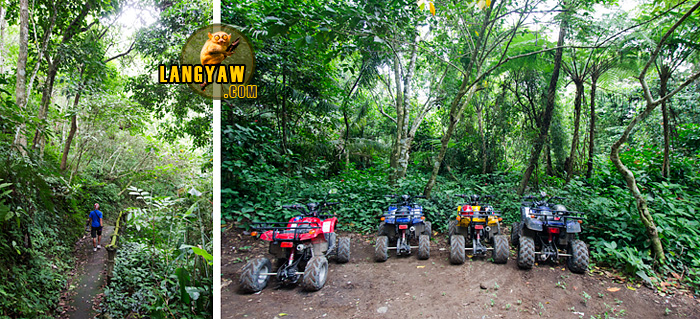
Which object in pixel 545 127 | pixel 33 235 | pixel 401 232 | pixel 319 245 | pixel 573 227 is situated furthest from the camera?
pixel 545 127

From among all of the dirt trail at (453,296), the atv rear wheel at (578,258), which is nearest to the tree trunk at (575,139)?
the atv rear wheel at (578,258)

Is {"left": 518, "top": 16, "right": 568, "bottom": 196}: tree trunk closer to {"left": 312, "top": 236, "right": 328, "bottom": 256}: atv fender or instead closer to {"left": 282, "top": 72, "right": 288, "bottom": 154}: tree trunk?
{"left": 312, "top": 236, "right": 328, "bottom": 256}: atv fender

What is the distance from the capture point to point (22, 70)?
48.9 inches

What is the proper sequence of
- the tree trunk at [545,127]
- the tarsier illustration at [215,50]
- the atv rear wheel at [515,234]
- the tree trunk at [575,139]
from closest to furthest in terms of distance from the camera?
the tarsier illustration at [215,50]
the atv rear wheel at [515,234]
the tree trunk at [545,127]
the tree trunk at [575,139]

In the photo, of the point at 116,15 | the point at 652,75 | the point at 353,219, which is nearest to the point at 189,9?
the point at 116,15

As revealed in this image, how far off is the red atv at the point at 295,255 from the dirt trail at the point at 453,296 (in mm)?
85

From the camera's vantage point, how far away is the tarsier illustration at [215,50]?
1321 millimetres

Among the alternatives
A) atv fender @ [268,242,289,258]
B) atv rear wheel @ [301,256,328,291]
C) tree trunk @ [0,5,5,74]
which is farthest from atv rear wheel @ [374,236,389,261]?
tree trunk @ [0,5,5,74]

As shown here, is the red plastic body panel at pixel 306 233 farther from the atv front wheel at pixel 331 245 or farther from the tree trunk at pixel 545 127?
the tree trunk at pixel 545 127

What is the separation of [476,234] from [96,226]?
111 inches

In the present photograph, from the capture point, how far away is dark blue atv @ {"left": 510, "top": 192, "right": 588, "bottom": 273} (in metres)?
2.54

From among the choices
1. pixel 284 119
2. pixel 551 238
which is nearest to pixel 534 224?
pixel 551 238

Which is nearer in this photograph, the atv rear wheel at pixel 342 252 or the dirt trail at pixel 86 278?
the dirt trail at pixel 86 278

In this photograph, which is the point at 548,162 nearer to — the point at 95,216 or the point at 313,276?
the point at 313,276
